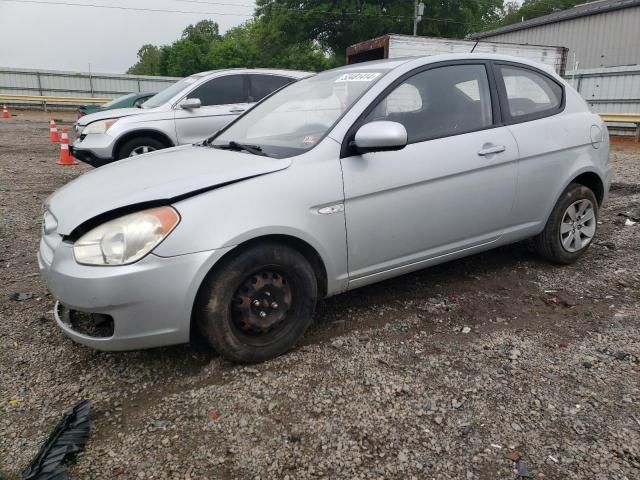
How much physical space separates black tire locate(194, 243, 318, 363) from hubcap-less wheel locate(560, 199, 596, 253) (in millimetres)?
2374

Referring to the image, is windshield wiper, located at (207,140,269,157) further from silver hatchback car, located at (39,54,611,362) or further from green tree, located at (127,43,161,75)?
green tree, located at (127,43,161,75)

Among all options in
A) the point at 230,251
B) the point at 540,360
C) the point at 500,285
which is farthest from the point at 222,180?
the point at 500,285

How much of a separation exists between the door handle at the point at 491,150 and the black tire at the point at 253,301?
150 centimetres

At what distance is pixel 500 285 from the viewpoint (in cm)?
394

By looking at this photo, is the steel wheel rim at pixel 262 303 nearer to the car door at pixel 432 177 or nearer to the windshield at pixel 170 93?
the car door at pixel 432 177

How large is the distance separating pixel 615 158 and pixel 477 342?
918 centimetres

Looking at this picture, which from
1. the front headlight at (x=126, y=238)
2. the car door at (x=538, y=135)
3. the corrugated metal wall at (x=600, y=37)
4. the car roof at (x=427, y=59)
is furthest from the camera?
the corrugated metal wall at (x=600, y=37)

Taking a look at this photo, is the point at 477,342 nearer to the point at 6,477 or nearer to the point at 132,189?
the point at 132,189

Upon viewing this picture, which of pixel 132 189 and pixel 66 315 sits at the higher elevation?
pixel 132 189

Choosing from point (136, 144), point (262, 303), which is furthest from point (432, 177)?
point (136, 144)

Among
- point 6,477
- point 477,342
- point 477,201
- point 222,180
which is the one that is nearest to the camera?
point 6,477

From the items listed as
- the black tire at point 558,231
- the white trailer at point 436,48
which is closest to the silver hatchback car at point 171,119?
the white trailer at point 436,48

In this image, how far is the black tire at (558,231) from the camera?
407 cm

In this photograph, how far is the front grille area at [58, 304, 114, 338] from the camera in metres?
2.55
